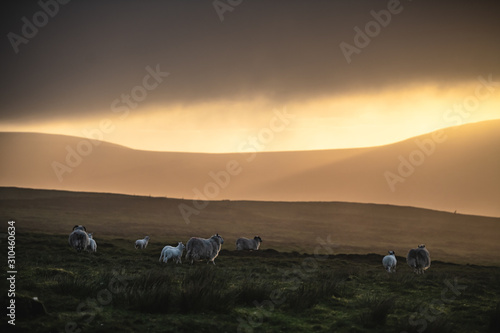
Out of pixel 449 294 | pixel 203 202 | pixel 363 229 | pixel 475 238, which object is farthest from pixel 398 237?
pixel 449 294

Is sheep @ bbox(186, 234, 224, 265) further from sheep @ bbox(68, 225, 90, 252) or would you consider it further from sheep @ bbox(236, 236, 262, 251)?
sheep @ bbox(236, 236, 262, 251)

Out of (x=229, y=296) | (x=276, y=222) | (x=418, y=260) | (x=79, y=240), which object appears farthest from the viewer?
(x=276, y=222)

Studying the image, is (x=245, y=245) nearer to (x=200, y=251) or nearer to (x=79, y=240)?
(x=200, y=251)

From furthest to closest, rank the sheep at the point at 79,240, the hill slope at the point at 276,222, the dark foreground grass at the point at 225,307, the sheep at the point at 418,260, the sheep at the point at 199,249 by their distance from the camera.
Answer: the hill slope at the point at 276,222 → the sheep at the point at 79,240 → the sheep at the point at 418,260 → the sheep at the point at 199,249 → the dark foreground grass at the point at 225,307

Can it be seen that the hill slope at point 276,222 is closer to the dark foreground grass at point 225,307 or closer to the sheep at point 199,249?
the sheep at point 199,249

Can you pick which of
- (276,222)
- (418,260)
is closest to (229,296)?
(418,260)

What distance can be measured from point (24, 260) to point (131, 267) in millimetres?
4398

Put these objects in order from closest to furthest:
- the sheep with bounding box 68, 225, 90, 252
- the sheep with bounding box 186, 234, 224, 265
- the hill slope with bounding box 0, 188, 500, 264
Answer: the sheep with bounding box 186, 234, 224, 265
the sheep with bounding box 68, 225, 90, 252
the hill slope with bounding box 0, 188, 500, 264

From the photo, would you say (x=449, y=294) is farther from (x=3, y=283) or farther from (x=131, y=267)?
(x=3, y=283)

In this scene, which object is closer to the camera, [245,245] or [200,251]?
[200,251]

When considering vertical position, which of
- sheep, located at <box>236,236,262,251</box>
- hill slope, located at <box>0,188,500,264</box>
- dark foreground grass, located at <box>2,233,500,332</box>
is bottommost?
dark foreground grass, located at <box>2,233,500,332</box>

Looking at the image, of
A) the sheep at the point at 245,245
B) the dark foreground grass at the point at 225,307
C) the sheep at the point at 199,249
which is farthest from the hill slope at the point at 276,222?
the dark foreground grass at the point at 225,307

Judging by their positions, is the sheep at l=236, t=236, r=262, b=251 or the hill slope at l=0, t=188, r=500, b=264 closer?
the sheep at l=236, t=236, r=262, b=251

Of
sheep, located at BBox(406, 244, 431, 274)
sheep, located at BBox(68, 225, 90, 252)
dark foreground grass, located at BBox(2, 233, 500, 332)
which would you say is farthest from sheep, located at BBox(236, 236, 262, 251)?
dark foreground grass, located at BBox(2, 233, 500, 332)
